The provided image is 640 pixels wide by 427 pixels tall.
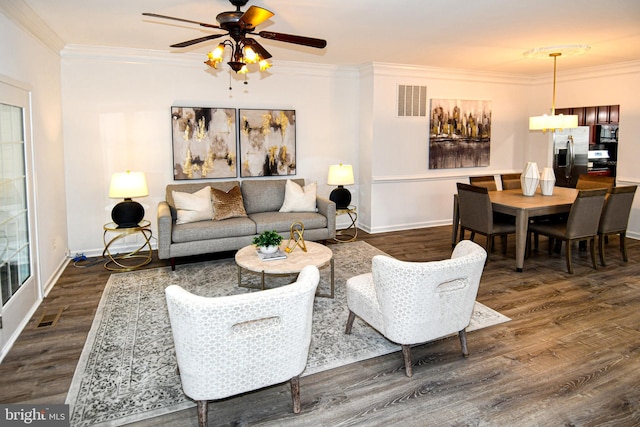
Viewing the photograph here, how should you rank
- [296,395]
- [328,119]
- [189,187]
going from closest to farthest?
[296,395]
[189,187]
[328,119]

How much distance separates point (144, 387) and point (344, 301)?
74.6 inches

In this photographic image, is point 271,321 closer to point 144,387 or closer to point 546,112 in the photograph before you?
point 144,387

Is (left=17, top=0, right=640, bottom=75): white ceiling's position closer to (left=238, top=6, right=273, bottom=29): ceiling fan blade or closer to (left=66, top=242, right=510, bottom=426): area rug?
(left=238, top=6, right=273, bottom=29): ceiling fan blade

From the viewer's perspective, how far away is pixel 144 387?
104 inches

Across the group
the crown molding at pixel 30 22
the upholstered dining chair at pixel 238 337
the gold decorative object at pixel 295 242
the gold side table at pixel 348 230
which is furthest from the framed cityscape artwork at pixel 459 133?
the upholstered dining chair at pixel 238 337

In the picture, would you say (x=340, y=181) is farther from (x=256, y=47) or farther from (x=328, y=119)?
(x=256, y=47)

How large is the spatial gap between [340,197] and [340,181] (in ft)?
0.85

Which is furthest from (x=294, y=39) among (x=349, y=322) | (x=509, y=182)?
(x=509, y=182)

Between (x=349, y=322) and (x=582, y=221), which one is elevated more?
(x=582, y=221)

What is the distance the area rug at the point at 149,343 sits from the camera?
2.47 metres

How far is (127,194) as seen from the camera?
4898 millimetres

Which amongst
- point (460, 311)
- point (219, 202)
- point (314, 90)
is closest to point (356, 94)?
point (314, 90)

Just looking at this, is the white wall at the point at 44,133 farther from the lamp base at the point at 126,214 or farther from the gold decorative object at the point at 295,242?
the gold decorative object at the point at 295,242

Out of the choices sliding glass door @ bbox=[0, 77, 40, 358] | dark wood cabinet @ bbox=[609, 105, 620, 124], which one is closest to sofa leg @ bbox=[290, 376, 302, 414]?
sliding glass door @ bbox=[0, 77, 40, 358]
